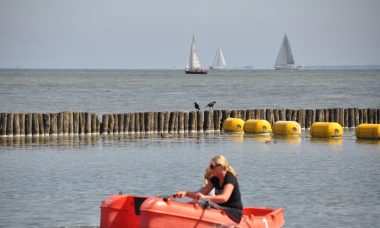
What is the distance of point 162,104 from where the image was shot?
306 ft

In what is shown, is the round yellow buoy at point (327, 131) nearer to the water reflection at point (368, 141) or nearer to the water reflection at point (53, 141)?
the water reflection at point (368, 141)

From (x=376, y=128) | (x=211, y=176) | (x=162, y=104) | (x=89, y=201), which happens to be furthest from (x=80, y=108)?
(x=211, y=176)

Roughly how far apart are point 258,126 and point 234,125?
1.44 meters

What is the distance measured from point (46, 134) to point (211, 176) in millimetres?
29239

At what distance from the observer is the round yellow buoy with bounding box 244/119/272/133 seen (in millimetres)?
48094

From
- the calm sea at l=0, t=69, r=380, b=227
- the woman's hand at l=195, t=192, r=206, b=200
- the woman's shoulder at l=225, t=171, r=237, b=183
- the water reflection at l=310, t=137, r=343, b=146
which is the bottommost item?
the calm sea at l=0, t=69, r=380, b=227

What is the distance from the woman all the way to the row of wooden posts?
94.1ft

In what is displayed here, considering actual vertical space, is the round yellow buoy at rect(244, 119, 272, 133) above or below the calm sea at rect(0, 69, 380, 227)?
above

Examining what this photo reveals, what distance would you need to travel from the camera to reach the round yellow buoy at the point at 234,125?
48.9m

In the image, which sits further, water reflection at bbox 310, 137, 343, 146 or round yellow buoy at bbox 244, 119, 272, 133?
round yellow buoy at bbox 244, 119, 272, 133

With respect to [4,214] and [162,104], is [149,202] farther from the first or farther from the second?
[162,104]

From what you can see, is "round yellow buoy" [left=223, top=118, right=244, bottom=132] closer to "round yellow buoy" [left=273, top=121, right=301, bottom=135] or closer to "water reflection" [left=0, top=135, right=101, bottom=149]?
"round yellow buoy" [left=273, top=121, right=301, bottom=135]

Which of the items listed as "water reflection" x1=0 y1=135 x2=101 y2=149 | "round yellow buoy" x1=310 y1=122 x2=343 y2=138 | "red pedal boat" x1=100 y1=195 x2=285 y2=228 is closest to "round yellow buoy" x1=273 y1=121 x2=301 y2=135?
"round yellow buoy" x1=310 y1=122 x2=343 y2=138

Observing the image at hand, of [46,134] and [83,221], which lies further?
[46,134]
